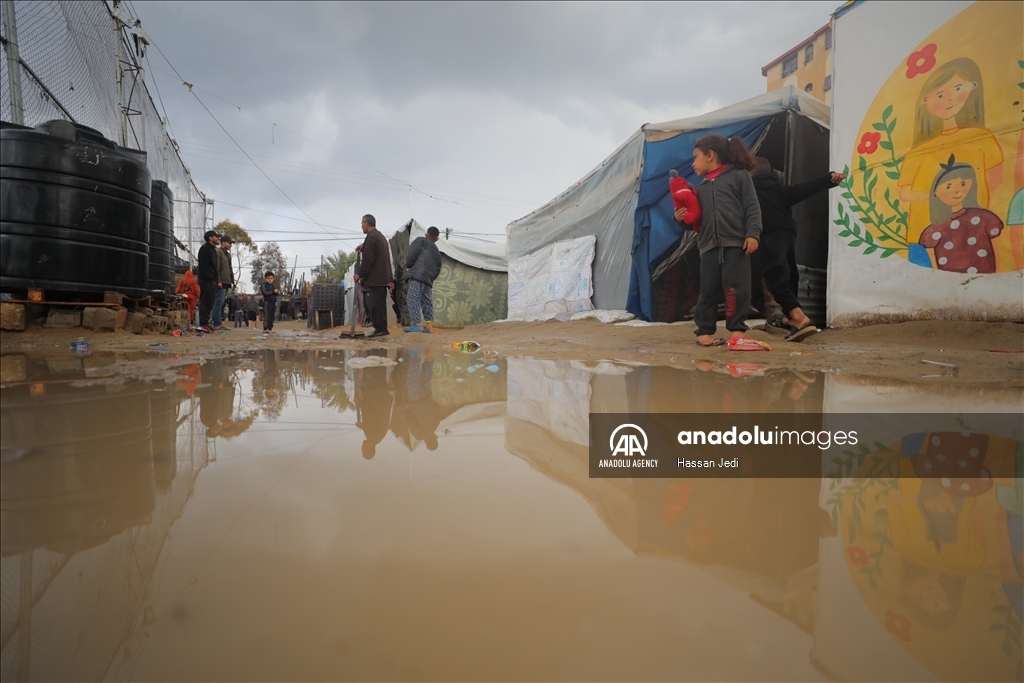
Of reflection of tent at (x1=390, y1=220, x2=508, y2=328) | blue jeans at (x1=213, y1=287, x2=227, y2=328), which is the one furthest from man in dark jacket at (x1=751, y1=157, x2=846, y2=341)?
blue jeans at (x1=213, y1=287, x2=227, y2=328)

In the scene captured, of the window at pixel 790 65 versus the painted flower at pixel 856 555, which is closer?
the painted flower at pixel 856 555

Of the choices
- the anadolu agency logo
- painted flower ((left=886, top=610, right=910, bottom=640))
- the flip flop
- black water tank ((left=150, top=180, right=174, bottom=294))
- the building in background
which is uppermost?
the building in background

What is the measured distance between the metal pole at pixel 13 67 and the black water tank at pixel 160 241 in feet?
6.67

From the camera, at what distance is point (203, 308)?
6.16 meters

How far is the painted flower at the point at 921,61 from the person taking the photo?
361 cm

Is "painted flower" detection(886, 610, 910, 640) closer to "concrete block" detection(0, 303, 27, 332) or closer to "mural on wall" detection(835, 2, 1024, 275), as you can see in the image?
"mural on wall" detection(835, 2, 1024, 275)

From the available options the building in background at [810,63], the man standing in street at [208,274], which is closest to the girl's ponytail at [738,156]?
the man standing in street at [208,274]

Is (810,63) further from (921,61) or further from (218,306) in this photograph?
(218,306)

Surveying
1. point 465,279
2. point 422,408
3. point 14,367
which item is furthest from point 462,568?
point 465,279

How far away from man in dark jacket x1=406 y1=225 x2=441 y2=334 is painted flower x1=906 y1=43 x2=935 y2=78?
491 centimetres

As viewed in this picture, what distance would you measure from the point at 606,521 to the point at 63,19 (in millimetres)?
6150

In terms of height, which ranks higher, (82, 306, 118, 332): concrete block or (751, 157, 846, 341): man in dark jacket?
(751, 157, 846, 341): man in dark jacket

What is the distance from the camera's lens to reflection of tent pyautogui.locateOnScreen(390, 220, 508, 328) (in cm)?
978

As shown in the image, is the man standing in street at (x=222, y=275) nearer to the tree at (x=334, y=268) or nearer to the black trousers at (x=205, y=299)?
the black trousers at (x=205, y=299)
